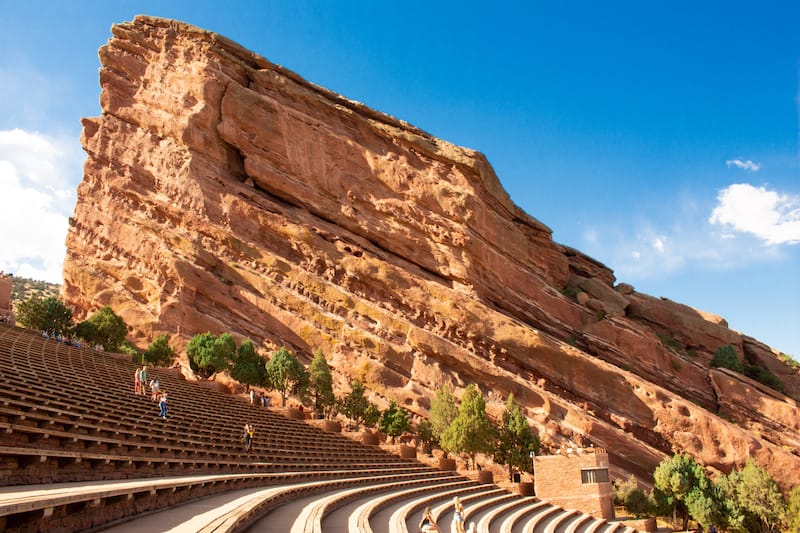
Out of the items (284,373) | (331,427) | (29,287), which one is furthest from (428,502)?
(29,287)

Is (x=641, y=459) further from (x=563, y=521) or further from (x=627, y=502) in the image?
(x=563, y=521)

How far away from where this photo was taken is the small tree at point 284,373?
3656 centimetres

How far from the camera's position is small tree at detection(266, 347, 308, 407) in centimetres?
3656

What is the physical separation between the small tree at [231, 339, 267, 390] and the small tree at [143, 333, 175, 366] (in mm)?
4735

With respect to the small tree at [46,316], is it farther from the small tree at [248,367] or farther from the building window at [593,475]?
the building window at [593,475]

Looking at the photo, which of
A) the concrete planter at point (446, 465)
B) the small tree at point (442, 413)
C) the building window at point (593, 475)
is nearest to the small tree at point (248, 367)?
the small tree at point (442, 413)

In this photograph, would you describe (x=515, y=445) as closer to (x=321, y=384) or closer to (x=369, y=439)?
(x=369, y=439)

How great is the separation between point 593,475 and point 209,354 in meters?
24.6

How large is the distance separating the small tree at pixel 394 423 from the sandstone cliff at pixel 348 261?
3.00 m

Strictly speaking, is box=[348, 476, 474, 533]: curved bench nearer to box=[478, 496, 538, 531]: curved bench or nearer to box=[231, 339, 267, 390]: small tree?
box=[478, 496, 538, 531]: curved bench

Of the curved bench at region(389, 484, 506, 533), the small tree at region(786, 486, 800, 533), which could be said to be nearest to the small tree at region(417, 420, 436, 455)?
the curved bench at region(389, 484, 506, 533)

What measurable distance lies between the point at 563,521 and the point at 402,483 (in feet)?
25.2

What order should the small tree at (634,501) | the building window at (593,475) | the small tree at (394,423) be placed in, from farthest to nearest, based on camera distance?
the small tree at (394,423), the small tree at (634,501), the building window at (593,475)

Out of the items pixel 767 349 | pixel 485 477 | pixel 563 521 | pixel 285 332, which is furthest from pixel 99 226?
pixel 767 349
